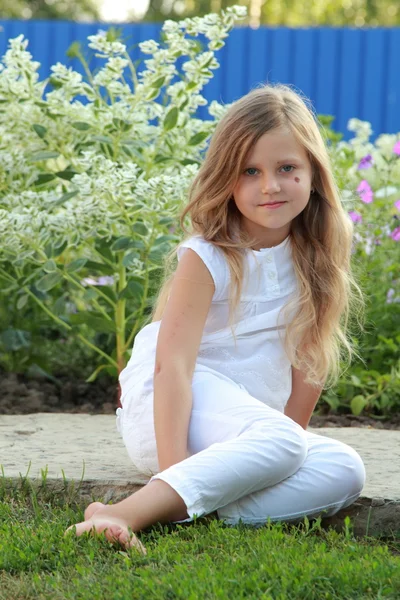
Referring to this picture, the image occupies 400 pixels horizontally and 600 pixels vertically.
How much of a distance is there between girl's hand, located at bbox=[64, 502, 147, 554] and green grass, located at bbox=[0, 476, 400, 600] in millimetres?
16

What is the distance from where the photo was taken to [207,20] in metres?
3.54

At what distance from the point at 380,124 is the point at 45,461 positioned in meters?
8.08

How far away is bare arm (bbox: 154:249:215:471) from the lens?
7.07 ft

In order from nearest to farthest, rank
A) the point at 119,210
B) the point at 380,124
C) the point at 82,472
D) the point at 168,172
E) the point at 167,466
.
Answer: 1. the point at 167,466
2. the point at 82,472
3. the point at 119,210
4. the point at 168,172
5. the point at 380,124

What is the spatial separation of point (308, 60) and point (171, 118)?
6791mm

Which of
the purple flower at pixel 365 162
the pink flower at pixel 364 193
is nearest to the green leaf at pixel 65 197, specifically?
the pink flower at pixel 364 193

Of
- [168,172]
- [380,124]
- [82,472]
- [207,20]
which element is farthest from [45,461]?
[380,124]

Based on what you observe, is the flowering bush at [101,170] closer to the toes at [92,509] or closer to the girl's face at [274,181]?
the girl's face at [274,181]

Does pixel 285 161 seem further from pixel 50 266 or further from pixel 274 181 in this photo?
pixel 50 266

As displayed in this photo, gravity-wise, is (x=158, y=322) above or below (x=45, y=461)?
above

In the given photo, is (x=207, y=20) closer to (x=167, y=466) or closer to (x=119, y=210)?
(x=119, y=210)

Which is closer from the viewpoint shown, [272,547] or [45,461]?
[272,547]

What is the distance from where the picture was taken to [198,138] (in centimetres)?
348

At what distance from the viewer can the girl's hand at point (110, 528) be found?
189 centimetres
